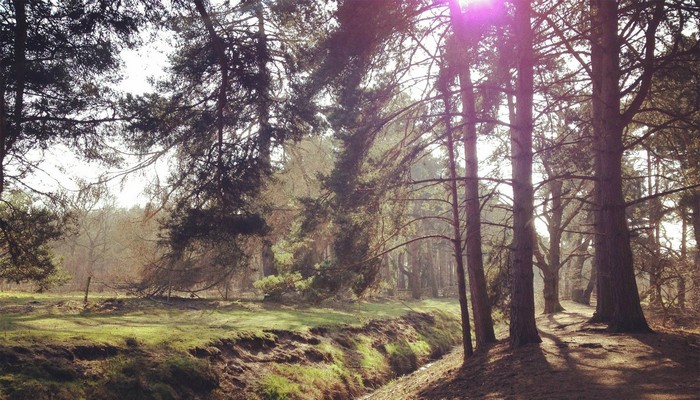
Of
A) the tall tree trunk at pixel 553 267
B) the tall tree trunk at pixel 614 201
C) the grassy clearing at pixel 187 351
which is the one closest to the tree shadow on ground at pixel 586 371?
the tall tree trunk at pixel 614 201

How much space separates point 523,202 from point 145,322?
30.6 ft

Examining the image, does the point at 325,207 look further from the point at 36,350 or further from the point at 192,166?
the point at 36,350

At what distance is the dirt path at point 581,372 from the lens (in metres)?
5.86

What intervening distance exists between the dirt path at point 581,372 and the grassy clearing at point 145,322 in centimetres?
342

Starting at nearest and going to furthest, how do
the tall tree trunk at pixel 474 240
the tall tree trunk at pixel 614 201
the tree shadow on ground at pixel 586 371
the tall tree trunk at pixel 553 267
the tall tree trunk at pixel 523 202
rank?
the tree shadow on ground at pixel 586 371
the tall tree trunk at pixel 614 201
the tall tree trunk at pixel 523 202
the tall tree trunk at pixel 474 240
the tall tree trunk at pixel 553 267

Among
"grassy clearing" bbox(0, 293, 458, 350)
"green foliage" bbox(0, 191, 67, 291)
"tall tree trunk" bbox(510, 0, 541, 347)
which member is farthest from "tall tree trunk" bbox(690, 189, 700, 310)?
"green foliage" bbox(0, 191, 67, 291)

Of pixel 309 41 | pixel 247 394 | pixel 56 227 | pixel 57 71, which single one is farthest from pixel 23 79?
pixel 247 394

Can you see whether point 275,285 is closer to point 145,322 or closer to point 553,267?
point 145,322

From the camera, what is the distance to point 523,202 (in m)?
9.62

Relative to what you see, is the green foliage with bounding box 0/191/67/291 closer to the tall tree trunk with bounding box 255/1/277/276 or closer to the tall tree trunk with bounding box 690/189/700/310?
the tall tree trunk with bounding box 255/1/277/276

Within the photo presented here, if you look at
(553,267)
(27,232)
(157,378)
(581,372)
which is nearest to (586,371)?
(581,372)

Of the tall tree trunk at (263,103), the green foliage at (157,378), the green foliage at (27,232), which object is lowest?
the green foliage at (157,378)

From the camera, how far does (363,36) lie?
9875 millimetres

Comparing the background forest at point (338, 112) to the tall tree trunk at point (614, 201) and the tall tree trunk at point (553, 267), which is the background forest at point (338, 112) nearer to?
the tall tree trunk at point (614, 201)
